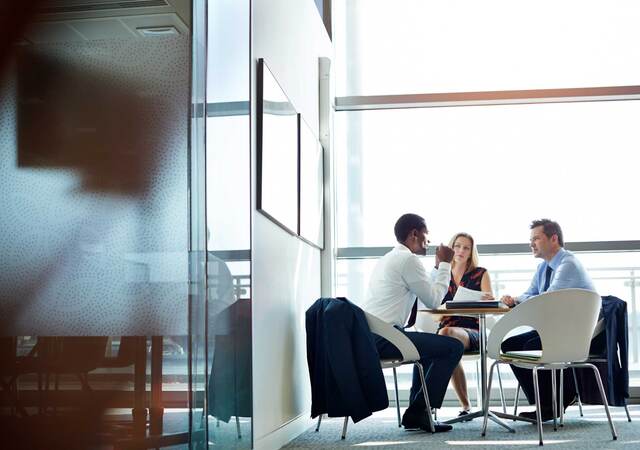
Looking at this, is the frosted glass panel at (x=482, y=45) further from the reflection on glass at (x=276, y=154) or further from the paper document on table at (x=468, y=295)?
the paper document on table at (x=468, y=295)

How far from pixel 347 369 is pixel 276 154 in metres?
1.21

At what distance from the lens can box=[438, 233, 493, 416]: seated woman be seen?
5754 millimetres

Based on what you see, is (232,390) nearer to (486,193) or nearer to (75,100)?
(75,100)

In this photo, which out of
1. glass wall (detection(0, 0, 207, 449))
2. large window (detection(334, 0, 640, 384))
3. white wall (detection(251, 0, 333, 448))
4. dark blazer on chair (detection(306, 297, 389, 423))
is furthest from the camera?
large window (detection(334, 0, 640, 384))

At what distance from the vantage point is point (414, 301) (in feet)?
18.2

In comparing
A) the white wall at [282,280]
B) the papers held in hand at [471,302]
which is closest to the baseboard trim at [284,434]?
the white wall at [282,280]

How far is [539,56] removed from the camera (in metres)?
7.15

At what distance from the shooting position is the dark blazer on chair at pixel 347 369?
4680mm

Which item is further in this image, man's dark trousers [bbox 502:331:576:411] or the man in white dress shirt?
man's dark trousers [bbox 502:331:576:411]

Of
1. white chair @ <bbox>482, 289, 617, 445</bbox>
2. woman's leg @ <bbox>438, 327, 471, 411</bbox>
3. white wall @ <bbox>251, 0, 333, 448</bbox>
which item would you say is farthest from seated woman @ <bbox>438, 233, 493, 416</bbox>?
white chair @ <bbox>482, 289, 617, 445</bbox>

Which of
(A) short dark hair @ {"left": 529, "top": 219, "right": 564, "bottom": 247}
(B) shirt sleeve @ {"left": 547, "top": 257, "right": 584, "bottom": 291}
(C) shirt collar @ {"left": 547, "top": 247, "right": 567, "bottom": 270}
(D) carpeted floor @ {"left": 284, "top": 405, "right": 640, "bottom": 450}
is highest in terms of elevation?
(A) short dark hair @ {"left": 529, "top": 219, "right": 564, "bottom": 247}

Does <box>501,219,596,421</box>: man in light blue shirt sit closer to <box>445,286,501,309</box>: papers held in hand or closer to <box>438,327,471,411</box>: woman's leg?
<box>438,327,471,411</box>: woman's leg

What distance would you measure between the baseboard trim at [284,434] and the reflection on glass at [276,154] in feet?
3.47

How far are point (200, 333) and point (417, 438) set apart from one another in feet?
8.16
